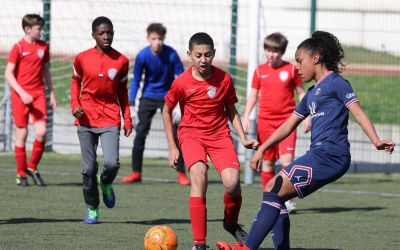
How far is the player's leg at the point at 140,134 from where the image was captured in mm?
14547

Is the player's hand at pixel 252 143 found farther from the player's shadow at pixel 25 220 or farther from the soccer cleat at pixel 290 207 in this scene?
the soccer cleat at pixel 290 207

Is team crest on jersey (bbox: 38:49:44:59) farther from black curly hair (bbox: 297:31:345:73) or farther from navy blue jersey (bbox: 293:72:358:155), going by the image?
navy blue jersey (bbox: 293:72:358:155)

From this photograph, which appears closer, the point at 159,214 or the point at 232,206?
the point at 232,206

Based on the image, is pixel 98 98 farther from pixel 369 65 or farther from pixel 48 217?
pixel 369 65

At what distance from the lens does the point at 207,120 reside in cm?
883

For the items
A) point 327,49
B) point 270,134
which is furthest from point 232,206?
point 270,134

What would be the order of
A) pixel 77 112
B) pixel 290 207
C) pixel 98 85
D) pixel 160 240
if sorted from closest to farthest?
pixel 160 240
pixel 77 112
pixel 98 85
pixel 290 207

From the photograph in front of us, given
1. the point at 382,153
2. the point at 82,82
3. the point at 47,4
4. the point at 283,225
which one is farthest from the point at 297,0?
the point at 283,225

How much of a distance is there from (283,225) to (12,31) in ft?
38.9

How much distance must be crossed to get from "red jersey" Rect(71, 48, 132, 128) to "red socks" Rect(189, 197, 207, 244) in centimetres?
204

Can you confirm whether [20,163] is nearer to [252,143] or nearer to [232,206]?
[232,206]

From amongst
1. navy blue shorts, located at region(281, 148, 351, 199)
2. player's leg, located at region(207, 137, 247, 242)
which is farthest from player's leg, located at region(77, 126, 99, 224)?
navy blue shorts, located at region(281, 148, 351, 199)

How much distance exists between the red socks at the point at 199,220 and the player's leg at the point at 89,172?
1.92 meters

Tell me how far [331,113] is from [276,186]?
2.22 ft
